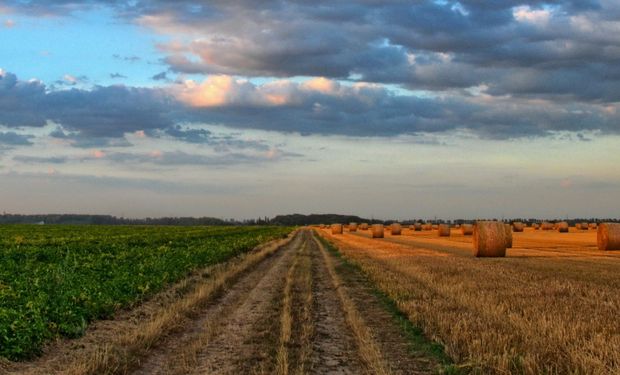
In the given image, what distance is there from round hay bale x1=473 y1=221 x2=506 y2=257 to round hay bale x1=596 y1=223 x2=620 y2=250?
8464 millimetres

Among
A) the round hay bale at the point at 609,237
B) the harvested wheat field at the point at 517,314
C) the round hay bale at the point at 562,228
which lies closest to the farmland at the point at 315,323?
the harvested wheat field at the point at 517,314

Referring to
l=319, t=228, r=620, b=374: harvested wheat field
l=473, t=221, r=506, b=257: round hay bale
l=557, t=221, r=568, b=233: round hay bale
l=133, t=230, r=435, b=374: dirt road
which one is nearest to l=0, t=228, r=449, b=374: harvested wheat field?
l=133, t=230, r=435, b=374: dirt road

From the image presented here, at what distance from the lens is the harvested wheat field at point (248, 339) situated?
30.8 ft

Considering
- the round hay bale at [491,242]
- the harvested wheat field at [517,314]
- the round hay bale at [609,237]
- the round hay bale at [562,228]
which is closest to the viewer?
the harvested wheat field at [517,314]

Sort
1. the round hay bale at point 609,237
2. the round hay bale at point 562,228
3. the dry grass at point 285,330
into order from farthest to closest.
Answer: the round hay bale at point 562,228 → the round hay bale at point 609,237 → the dry grass at point 285,330

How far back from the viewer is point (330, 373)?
29.8 ft

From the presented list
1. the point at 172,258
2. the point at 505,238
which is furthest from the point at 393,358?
the point at 505,238

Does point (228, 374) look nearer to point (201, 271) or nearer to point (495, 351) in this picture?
point (495, 351)

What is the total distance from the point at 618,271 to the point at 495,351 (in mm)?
14810

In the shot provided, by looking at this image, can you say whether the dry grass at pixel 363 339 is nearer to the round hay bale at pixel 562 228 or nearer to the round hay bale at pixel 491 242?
the round hay bale at pixel 491 242

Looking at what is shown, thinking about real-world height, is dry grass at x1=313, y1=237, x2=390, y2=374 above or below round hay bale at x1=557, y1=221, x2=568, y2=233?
below

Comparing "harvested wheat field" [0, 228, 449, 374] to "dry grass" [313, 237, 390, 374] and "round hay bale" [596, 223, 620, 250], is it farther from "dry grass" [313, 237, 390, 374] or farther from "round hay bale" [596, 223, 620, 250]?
"round hay bale" [596, 223, 620, 250]

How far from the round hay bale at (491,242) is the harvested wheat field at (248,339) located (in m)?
15.0

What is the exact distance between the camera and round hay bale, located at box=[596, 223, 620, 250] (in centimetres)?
3684
